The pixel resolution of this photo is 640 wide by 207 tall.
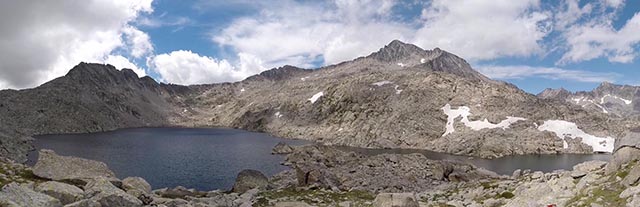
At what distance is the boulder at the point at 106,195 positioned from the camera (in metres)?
26.3

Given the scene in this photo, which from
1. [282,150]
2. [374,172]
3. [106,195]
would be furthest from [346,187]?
[282,150]

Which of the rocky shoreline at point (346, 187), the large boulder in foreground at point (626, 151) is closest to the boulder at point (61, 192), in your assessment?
the rocky shoreline at point (346, 187)

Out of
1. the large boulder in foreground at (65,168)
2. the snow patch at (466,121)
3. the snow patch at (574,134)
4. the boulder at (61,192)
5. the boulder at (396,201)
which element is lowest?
the boulder at (396,201)

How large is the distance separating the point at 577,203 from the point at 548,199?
3.11 metres

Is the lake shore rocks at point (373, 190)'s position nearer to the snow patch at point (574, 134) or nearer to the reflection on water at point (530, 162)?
the reflection on water at point (530, 162)

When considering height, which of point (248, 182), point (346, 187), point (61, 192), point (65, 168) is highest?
point (65, 168)

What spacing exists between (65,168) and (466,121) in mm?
161914

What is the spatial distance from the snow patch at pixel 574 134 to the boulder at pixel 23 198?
17104 cm

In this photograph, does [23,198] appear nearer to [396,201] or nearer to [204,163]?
[396,201]

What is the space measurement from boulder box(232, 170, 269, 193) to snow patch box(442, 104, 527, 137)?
128662 mm

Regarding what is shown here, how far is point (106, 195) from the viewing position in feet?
88.0

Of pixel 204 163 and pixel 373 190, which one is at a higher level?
pixel 204 163

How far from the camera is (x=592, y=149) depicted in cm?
15862

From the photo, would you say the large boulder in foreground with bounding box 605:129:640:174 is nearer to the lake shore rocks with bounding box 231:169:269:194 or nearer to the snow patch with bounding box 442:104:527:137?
the lake shore rocks with bounding box 231:169:269:194
